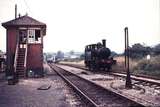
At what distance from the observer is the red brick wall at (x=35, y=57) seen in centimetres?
2611

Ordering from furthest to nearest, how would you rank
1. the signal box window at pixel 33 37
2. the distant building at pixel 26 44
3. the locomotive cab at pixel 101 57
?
the locomotive cab at pixel 101 57, the signal box window at pixel 33 37, the distant building at pixel 26 44

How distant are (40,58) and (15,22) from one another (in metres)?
3.73

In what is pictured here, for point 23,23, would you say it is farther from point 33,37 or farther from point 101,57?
point 101,57

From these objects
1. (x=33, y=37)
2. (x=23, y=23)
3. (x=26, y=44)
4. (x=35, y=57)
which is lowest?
(x=35, y=57)

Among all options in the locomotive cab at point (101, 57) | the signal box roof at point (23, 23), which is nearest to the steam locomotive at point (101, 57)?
the locomotive cab at point (101, 57)

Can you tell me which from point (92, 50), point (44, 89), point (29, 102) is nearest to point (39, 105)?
point (29, 102)

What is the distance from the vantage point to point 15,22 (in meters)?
26.6

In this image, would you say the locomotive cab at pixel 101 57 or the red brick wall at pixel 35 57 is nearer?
the red brick wall at pixel 35 57

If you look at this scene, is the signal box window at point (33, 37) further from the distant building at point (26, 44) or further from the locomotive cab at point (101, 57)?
the locomotive cab at point (101, 57)

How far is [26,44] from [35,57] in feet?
4.31

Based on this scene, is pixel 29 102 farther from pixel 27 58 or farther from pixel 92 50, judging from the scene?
pixel 92 50

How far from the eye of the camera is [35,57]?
86.3ft

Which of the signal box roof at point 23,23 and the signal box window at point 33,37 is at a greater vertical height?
the signal box roof at point 23,23

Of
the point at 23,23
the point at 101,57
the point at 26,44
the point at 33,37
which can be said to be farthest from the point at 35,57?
the point at 101,57
